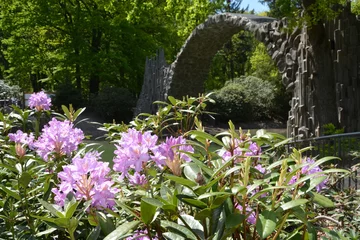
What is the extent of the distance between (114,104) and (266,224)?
18760 mm

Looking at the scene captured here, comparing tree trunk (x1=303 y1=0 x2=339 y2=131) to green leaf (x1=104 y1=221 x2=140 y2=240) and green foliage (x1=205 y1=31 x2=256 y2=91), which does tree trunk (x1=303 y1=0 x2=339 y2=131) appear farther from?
green foliage (x1=205 y1=31 x2=256 y2=91)

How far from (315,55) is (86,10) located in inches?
625

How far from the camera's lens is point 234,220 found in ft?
3.34

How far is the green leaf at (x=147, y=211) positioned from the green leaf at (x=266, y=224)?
0.21 meters

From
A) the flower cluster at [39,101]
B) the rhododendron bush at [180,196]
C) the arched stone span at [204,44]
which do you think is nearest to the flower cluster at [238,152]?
the rhododendron bush at [180,196]

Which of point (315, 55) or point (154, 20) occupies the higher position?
point (154, 20)

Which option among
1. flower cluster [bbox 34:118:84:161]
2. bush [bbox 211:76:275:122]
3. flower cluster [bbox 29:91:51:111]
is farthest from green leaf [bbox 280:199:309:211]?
bush [bbox 211:76:275:122]

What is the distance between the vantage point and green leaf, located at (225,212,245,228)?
1009 mm

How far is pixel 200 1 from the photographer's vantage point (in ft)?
72.7

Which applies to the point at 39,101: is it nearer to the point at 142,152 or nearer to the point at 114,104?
the point at 142,152

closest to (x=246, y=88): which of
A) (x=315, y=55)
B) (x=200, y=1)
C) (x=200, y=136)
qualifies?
(x=200, y=1)

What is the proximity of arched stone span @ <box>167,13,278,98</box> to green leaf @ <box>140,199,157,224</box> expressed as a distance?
34.1ft

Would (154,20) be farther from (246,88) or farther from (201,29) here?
(201,29)

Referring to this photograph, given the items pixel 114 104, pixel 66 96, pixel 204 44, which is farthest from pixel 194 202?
pixel 66 96
